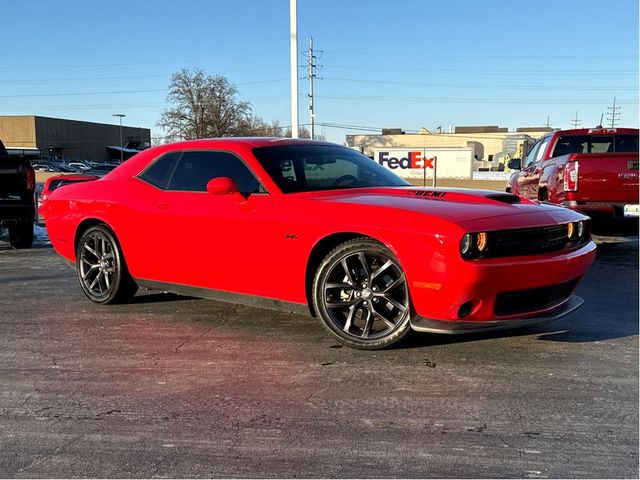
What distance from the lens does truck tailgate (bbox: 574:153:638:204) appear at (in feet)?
26.4

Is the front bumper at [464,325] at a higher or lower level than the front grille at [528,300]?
lower

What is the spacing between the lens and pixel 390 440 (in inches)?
110

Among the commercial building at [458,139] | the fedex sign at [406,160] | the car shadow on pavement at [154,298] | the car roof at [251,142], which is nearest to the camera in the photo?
the car roof at [251,142]

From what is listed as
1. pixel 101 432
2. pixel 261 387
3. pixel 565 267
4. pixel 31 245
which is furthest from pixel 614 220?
pixel 31 245

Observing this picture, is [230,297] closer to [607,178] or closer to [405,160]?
[607,178]

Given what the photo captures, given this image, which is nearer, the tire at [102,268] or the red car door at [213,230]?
the red car door at [213,230]

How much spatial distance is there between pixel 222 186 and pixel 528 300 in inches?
90.6

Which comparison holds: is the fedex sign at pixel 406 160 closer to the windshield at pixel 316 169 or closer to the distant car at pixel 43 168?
the distant car at pixel 43 168

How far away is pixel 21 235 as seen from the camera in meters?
9.51

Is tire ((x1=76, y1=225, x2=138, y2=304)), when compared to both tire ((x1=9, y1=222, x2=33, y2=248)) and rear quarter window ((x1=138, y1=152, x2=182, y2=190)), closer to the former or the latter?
rear quarter window ((x1=138, y1=152, x2=182, y2=190))

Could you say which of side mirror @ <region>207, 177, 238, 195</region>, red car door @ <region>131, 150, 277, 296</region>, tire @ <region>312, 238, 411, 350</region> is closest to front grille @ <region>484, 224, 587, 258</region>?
tire @ <region>312, 238, 411, 350</region>

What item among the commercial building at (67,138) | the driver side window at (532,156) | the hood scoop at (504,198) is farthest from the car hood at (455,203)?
the commercial building at (67,138)

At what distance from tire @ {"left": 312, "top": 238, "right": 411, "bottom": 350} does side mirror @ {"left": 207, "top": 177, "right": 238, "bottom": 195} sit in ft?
3.15

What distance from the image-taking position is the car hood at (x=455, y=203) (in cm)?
373
